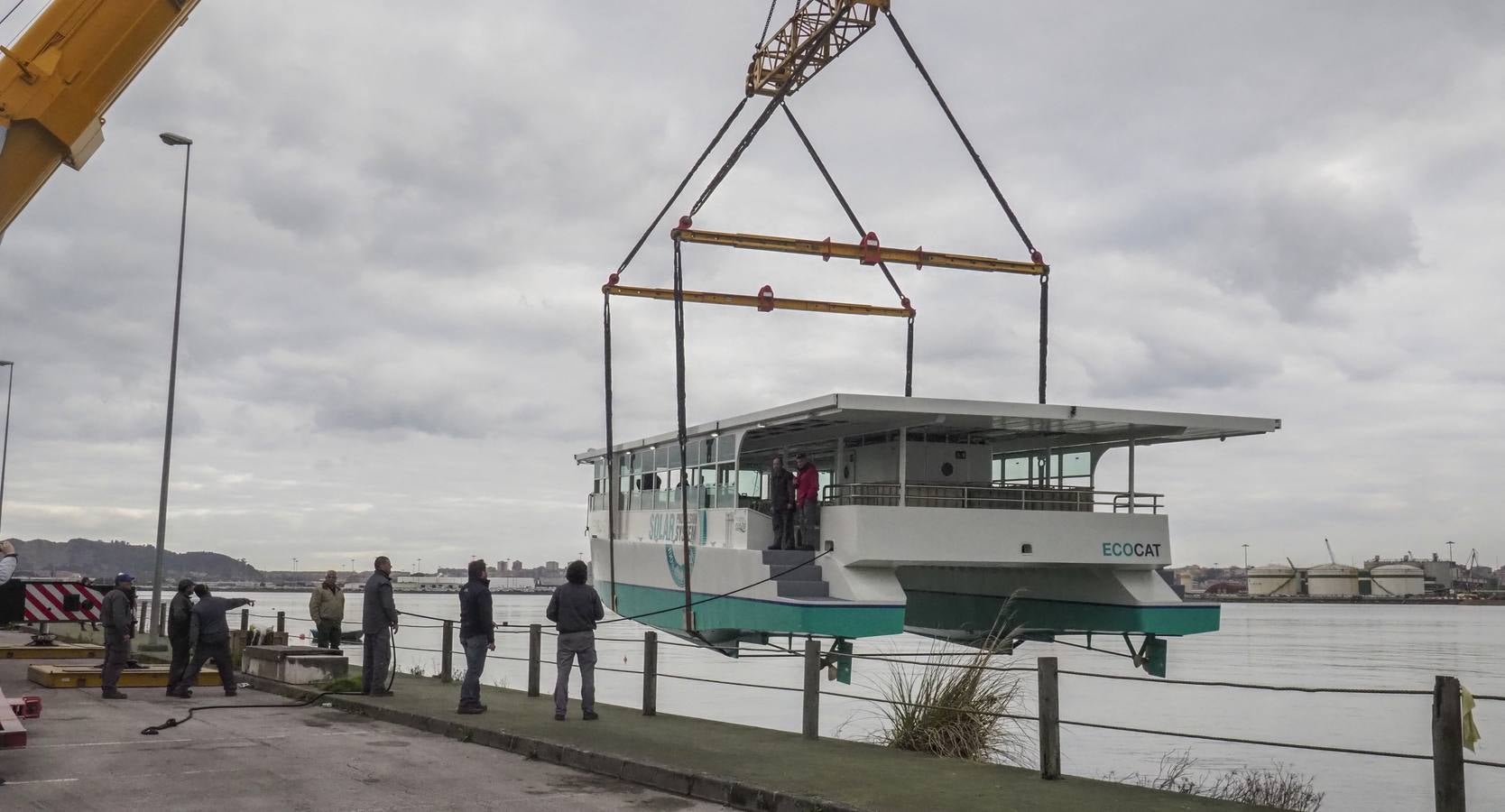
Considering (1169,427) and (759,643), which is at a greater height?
(1169,427)

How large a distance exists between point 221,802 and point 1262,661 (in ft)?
147

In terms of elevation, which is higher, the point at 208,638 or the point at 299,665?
the point at 208,638

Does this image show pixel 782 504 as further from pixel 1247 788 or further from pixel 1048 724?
pixel 1048 724

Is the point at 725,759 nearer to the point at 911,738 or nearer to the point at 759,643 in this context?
the point at 911,738

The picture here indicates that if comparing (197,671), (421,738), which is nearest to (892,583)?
(421,738)

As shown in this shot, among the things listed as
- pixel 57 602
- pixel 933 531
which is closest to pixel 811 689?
pixel 933 531

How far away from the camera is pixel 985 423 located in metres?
19.2

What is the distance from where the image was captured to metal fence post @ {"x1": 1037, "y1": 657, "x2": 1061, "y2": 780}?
9.59 metres

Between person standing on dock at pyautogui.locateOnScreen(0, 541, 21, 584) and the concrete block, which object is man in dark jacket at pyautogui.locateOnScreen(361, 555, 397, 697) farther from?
person standing on dock at pyautogui.locateOnScreen(0, 541, 21, 584)

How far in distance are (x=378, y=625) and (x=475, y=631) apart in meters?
1.74

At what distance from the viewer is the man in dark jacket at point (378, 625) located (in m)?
15.0

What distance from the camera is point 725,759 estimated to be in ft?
34.1

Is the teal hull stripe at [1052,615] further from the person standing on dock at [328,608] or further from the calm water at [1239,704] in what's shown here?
the person standing on dock at [328,608]

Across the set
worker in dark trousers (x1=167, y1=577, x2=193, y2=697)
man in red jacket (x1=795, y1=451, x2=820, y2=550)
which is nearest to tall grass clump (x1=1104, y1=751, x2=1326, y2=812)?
man in red jacket (x1=795, y1=451, x2=820, y2=550)
